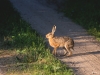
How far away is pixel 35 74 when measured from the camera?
8031 mm

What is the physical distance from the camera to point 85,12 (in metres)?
16.3

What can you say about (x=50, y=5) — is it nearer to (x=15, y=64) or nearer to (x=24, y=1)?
(x=24, y=1)

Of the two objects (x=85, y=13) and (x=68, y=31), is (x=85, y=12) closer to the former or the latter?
(x=85, y=13)

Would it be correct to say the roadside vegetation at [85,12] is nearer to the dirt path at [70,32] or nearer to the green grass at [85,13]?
the green grass at [85,13]

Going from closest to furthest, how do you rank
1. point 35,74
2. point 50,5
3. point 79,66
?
→ point 35,74
point 79,66
point 50,5

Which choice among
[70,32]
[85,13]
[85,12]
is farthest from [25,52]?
[85,12]

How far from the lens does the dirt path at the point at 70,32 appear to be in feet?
29.2

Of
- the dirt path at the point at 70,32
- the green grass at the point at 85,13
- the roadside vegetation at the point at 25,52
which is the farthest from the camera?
the green grass at the point at 85,13

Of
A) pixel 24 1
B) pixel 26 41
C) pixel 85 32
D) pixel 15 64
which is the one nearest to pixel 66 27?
pixel 85 32

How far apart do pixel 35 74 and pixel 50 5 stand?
12693 millimetres

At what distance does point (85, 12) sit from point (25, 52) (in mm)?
7161

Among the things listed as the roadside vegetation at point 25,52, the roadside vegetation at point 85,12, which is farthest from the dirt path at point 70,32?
the roadside vegetation at point 25,52

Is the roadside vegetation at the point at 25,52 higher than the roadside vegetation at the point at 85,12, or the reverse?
the roadside vegetation at the point at 85,12

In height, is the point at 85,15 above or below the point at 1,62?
above
